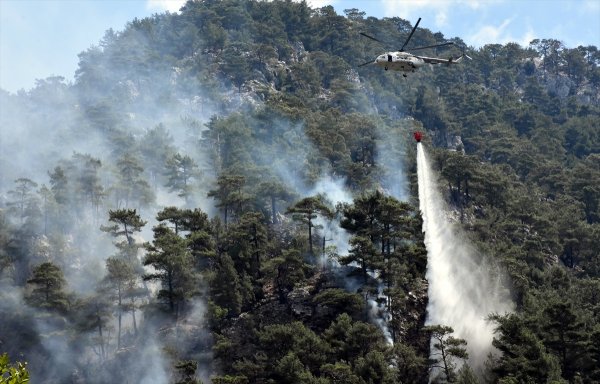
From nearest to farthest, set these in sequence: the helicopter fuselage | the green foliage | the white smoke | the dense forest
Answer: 1. the helicopter fuselage
2. the dense forest
3. the white smoke
4. the green foliage

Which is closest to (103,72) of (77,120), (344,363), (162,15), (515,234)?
(77,120)

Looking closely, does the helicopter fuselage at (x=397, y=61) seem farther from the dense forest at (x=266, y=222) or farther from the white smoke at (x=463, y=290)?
the white smoke at (x=463, y=290)

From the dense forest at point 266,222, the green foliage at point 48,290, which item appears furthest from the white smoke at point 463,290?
the green foliage at point 48,290

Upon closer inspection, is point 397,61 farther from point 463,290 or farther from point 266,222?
point 266,222

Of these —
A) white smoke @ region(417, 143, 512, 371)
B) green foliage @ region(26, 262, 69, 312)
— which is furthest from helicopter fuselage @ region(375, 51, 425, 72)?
green foliage @ region(26, 262, 69, 312)

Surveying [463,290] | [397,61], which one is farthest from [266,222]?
[397,61]

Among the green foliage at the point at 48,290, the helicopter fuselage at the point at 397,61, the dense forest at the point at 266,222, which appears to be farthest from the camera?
the green foliage at the point at 48,290

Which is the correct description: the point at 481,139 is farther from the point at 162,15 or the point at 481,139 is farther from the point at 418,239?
the point at 162,15

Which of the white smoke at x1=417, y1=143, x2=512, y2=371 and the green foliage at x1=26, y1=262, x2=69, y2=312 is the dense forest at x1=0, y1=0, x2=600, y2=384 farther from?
the white smoke at x1=417, y1=143, x2=512, y2=371
